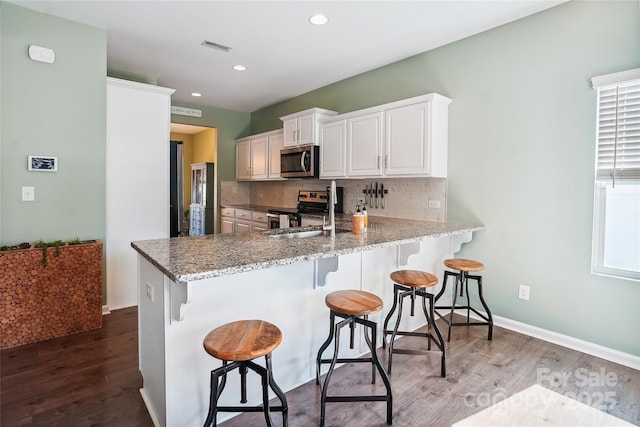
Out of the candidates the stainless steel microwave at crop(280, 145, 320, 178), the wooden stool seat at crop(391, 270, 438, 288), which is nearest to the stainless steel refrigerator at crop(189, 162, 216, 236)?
the stainless steel microwave at crop(280, 145, 320, 178)

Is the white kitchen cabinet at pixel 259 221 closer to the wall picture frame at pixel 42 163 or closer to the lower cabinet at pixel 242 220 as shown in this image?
the lower cabinet at pixel 242 220

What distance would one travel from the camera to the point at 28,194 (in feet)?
9.36

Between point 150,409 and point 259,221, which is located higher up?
point 259,221

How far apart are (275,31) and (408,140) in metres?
1.61

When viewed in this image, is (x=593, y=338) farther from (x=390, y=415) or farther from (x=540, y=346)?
(x=390, y=415)

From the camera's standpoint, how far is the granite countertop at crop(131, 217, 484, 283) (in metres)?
1.44

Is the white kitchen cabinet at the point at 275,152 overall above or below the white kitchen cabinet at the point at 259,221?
above

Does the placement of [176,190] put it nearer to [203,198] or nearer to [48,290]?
[203,198]

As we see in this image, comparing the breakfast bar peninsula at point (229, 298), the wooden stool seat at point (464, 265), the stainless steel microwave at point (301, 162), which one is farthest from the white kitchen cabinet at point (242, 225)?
the wooden stool seat at point (464, 265)

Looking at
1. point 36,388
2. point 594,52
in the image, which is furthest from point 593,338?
point 36,388

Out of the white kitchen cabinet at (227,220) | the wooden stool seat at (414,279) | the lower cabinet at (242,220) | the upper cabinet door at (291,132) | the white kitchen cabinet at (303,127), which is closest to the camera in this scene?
the wooden stool seat at (414,279)

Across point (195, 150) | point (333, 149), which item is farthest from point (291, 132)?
point (195, 150)

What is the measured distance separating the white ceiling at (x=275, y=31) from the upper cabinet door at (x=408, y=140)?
70 centimetres

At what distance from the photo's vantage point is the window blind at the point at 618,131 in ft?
7.61
